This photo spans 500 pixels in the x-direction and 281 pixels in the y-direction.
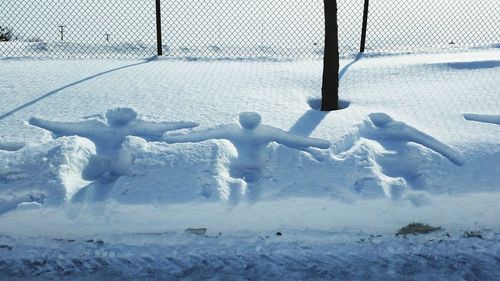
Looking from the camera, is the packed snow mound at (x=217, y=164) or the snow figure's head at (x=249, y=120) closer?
the packed snow mound at (x=217, y=164)

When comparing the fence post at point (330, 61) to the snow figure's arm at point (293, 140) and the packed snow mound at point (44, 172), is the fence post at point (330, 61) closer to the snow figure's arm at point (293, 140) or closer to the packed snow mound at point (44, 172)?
the snow figure's arm at point (293, 140)

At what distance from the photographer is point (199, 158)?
4.03 m

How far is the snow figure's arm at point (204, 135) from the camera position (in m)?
4.36

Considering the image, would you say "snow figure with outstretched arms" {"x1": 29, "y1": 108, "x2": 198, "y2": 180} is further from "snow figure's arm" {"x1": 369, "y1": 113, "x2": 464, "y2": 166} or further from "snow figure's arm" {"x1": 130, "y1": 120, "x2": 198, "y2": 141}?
"snow figure's arm" {"x1": 369, "y1": 113, "x2": 464, "y2": 166}

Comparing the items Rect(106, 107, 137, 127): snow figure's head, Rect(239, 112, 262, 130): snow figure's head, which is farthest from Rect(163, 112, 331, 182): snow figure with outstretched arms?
Rect(106, 107, 137, 127): snow figure's head

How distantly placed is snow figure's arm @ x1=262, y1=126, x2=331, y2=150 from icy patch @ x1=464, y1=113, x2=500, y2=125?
1.52 m

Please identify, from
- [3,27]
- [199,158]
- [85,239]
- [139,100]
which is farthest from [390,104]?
[3,27]

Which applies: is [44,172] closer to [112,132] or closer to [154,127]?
[112,132]

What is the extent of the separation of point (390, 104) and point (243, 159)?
1.85 m

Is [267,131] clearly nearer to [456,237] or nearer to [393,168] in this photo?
[393,168]

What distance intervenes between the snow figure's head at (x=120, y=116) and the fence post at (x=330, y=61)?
192 cm

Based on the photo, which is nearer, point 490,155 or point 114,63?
point 490,155

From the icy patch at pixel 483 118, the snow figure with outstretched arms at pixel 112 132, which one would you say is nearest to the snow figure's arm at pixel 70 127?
the snow figure with outstretched arms at pixel 112 132

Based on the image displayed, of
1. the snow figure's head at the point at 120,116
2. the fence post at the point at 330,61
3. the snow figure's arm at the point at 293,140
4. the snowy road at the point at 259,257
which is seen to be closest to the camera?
the snowy road at the point at 259,257
